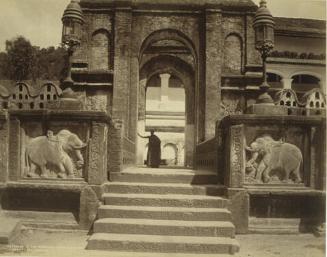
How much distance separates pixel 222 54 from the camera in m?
13.9

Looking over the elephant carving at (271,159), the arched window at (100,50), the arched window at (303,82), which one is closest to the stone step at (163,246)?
the elephant carving at (271,159)

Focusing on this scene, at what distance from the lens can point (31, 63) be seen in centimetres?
2492

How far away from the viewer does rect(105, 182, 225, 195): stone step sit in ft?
23.9

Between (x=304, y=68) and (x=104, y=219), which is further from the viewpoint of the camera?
(x=304, y=68)

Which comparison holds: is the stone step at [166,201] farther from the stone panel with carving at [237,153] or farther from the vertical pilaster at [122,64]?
the vertical pilaster at [122,64]

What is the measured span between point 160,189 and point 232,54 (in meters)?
8.19

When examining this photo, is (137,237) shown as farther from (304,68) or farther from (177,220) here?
(304,68)

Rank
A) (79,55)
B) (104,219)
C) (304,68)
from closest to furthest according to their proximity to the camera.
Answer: (104,219)
(79,55)
(304,68)

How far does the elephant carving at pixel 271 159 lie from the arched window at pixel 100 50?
7981 millimetres

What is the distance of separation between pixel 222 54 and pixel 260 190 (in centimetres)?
791

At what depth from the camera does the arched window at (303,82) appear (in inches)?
910

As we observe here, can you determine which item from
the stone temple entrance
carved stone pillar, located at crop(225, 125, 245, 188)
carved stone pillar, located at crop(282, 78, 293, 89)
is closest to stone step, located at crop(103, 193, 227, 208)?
carved stone pillar, located at crop(225, 125, 245, 188)

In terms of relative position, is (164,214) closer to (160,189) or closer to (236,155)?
(160,189)

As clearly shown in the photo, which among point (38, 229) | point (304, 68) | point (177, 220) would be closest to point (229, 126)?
point (177, 220)
